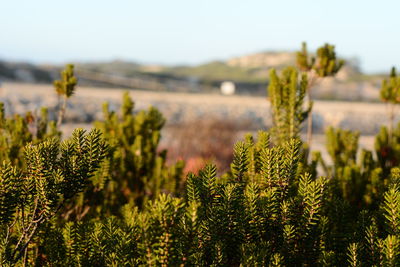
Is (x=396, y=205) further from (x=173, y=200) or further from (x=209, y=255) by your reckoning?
(x=173, y=200)

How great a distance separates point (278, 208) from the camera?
2.45 meters

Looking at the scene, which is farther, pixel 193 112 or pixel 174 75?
pixel 174 75

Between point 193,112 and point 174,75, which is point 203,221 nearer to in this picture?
point 193,112

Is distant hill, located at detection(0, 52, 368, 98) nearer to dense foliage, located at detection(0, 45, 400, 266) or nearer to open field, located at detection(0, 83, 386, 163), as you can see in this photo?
dense foliage, located at detection(0, 45, 400, 266)

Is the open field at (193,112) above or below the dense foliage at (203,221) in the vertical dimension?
below

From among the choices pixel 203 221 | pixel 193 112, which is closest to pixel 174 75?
pixel 193 112

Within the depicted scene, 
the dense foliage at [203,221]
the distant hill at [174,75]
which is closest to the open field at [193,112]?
the distant hill at [174,75]

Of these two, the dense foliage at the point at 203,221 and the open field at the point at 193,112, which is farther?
the open field at the point at 193,112

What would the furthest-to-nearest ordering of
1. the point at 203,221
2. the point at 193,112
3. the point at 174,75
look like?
the point at 174,75
the point at 193,112
the point at 203,221

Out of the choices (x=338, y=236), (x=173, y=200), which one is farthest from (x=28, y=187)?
(x=338, y=236)

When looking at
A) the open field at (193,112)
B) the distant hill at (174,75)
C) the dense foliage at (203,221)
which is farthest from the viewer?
the distant hill at (174,75)

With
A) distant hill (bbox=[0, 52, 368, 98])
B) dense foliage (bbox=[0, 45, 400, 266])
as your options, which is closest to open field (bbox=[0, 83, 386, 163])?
distant hill (bbox=[0, 52, 368, 98])

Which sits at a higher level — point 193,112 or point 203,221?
point 203,221

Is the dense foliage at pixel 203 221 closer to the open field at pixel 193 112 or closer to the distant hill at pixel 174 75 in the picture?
the distant hill at pixel 174 75
